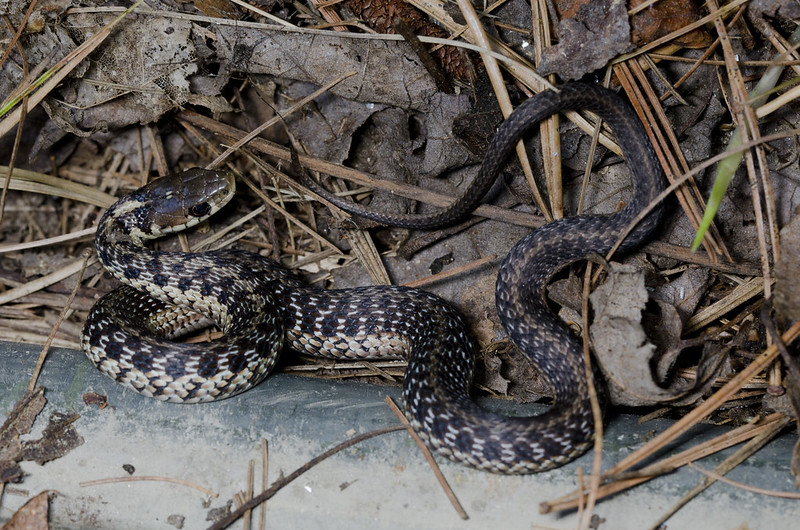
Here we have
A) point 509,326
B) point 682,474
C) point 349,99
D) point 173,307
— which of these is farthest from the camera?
point 173,307

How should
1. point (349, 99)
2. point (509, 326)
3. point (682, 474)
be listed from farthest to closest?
point (349, 99), point (509, 326), point (682, 474)

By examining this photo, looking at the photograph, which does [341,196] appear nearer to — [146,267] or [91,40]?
[146,267]

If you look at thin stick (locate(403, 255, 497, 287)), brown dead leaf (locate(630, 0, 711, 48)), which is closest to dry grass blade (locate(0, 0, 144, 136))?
thin stick (locate(403, 255, 497, 287))

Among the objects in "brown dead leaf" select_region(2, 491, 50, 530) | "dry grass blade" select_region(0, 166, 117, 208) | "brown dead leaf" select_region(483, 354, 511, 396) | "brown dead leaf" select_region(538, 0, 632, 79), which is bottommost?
"brown dead leaf" select_region(2, 491, 50, 530)

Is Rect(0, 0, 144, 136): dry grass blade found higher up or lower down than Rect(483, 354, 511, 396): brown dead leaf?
higher up

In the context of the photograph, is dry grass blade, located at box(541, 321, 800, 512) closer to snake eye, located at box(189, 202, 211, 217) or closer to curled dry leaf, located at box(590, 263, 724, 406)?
curled dry leaf, located at box(590, 263, 724, 406)

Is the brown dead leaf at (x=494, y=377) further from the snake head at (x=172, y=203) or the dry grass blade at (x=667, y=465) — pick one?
the snake head at (x=172, y=203)

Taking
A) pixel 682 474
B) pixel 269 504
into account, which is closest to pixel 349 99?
pixel 269 504

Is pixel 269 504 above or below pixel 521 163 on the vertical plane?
below
